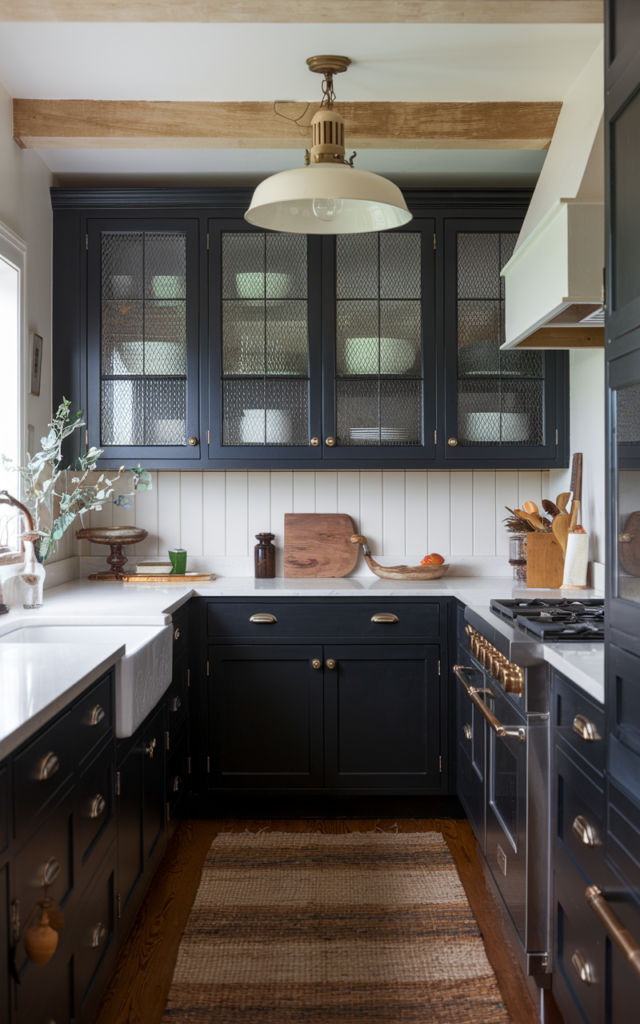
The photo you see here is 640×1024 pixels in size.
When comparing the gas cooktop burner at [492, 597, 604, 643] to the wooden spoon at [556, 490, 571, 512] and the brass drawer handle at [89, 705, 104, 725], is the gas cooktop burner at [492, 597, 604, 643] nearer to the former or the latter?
the wooden spoon at [556, 490, 571, 512]

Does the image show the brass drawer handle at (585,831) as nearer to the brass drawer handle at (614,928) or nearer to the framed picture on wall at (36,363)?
the brass drawer handle at (614,928)

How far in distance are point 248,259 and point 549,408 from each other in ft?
4.57

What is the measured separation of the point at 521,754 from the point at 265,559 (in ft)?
5.45

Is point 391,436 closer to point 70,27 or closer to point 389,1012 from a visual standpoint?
point 70,27

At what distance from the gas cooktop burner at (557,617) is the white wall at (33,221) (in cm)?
193

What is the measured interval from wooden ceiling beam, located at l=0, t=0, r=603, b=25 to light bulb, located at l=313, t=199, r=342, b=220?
691mm

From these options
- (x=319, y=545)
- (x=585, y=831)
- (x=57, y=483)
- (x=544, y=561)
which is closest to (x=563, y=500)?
(x=544, y=561)

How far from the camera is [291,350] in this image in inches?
125

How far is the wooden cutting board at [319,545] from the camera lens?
3.43m

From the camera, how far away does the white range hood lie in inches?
87.0

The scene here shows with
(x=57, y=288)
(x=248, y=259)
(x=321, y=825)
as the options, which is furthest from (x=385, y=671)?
(x=57, y=288)

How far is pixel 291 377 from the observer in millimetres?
3178

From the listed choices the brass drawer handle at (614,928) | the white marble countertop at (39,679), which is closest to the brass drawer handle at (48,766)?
the white marble countertop at (39,679)

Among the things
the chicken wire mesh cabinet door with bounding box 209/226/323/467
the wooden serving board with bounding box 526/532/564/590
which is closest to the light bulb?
the chicken wire mesh cabinet door with bounding box 209/226/323/467
